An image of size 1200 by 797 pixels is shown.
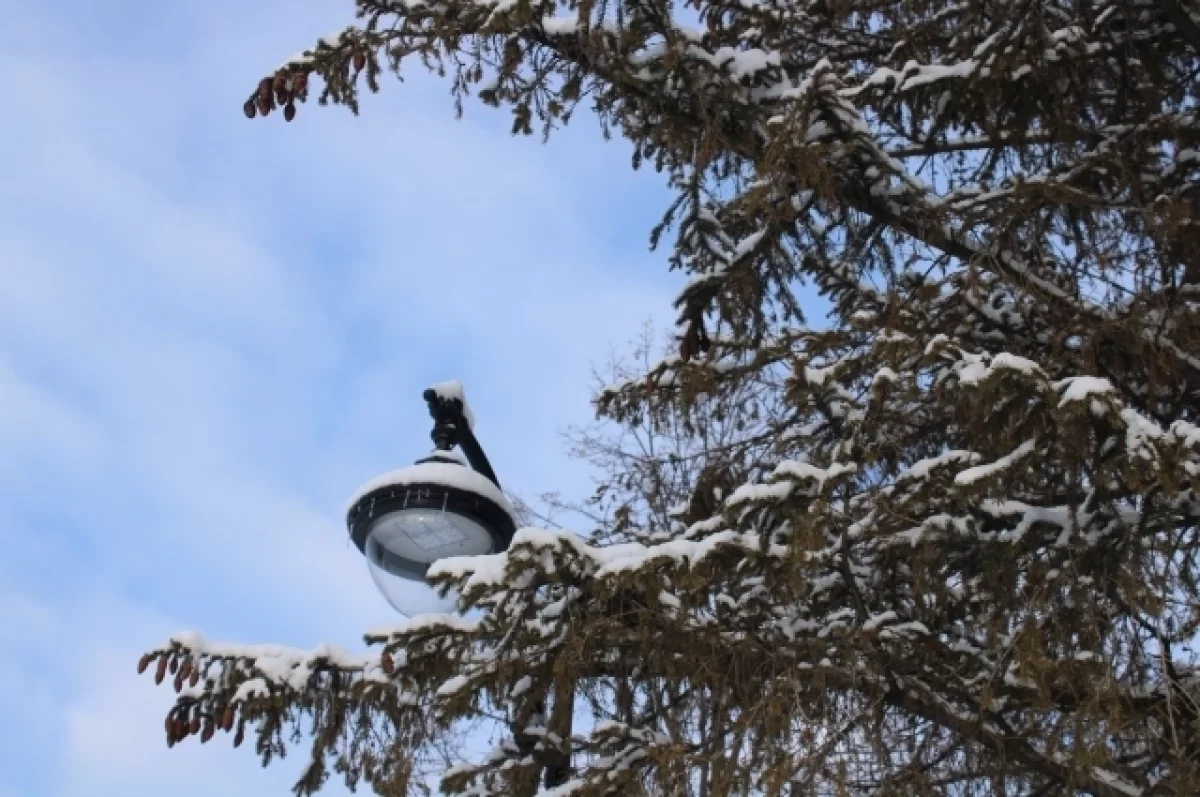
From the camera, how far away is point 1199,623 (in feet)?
15.4

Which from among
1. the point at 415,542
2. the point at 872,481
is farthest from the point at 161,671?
the point at 872,481

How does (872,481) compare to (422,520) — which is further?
(872,481)

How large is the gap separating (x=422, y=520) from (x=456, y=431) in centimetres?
66

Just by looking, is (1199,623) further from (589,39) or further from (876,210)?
(589,39)

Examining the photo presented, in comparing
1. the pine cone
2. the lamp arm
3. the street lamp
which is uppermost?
the lamp arm

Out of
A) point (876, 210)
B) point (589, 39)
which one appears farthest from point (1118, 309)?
point (589, 39)

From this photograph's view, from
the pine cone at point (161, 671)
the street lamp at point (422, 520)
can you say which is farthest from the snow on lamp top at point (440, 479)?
the pine cone at point (161, 671)

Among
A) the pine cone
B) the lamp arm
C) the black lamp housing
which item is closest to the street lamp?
the black lamp housing

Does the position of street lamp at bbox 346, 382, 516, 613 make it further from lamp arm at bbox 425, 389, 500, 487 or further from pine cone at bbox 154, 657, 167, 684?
pine cone at bbox 154, 657, 167, 684

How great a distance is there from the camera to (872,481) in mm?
6227

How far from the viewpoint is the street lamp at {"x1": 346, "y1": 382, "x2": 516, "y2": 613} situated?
4867 millimetres

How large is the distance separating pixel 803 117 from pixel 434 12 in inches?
77.9

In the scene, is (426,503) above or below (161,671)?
above

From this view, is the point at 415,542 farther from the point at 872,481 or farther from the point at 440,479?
the point at 872,481
